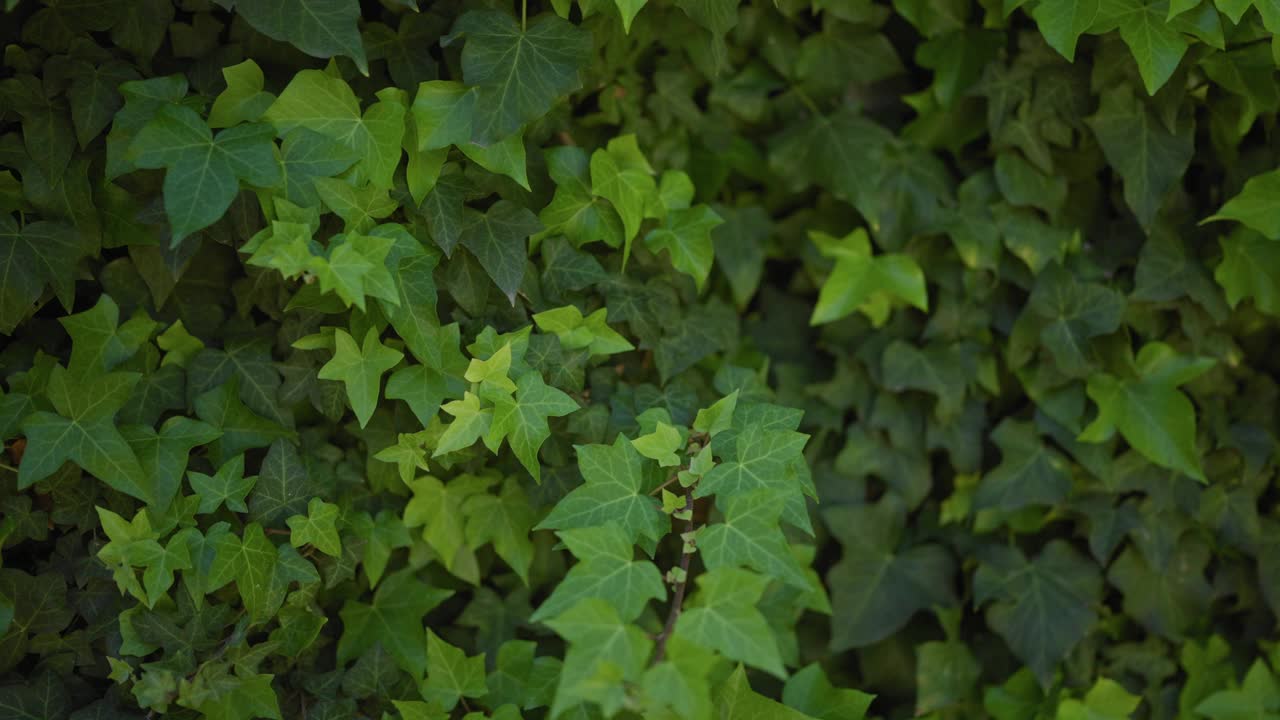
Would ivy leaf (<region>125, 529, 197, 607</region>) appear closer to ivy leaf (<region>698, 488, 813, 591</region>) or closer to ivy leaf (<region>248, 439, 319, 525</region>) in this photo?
ivy leaf (<region>248, 439, 319, 525</region>)

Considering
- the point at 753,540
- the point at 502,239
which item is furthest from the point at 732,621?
the point at 502,239

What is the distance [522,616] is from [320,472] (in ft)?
1.70

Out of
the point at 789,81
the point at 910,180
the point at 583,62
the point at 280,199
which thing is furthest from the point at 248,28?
the point at 910,180

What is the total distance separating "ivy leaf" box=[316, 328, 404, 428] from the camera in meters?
1.52

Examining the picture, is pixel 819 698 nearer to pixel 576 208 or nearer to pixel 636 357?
pixel 636 357

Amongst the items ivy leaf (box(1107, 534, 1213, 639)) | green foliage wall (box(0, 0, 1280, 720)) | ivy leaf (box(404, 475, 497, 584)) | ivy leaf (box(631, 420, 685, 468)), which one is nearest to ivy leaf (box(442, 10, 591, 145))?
green foliage wall (box(0, 0, 1280, 720))

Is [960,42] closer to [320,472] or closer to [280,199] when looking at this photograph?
[280,199]

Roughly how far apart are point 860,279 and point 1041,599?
2.56ft

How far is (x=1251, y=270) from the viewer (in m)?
1.98

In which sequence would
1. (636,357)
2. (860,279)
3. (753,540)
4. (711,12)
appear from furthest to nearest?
(860,279)
(636,357)
(711,12)
(753,540)

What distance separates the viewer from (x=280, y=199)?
4.64 ft

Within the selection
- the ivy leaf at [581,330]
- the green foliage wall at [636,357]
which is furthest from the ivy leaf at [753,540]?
the ivy leaf at [581,330]

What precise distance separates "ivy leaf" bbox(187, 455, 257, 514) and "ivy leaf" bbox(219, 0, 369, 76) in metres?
0.64

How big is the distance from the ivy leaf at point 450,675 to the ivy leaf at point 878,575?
2.64ft
